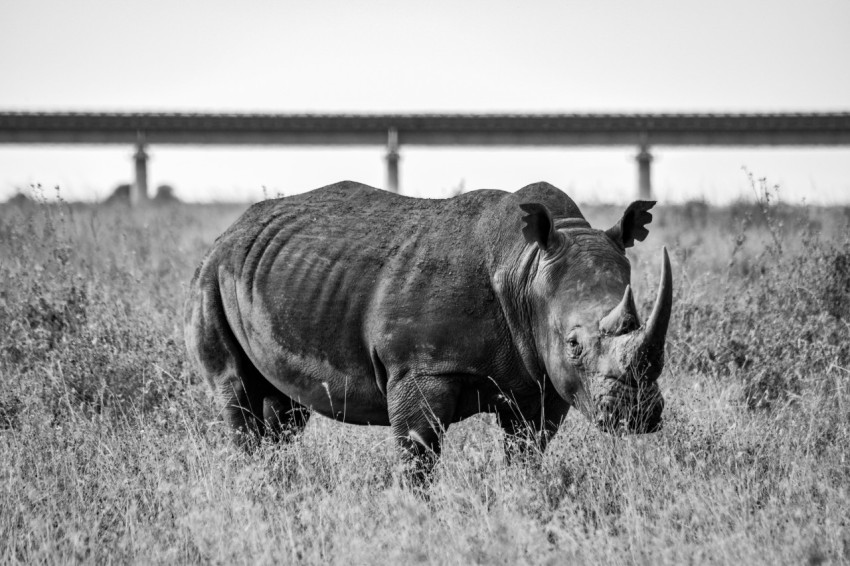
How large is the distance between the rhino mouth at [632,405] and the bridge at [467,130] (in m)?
14.8

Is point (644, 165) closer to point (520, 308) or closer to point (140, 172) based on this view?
point (140, 172)

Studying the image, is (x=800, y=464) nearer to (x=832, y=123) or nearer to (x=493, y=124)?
(x=493, y=124)

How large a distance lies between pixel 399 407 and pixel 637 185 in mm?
14301

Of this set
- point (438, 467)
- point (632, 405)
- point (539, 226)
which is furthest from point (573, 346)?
point (438, 467)

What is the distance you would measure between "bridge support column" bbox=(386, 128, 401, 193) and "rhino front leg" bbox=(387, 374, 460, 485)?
13568 millimetres

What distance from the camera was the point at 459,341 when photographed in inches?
200

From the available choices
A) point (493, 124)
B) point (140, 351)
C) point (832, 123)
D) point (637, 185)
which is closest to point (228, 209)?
point (493, 124)

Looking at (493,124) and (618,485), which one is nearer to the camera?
(618,485)

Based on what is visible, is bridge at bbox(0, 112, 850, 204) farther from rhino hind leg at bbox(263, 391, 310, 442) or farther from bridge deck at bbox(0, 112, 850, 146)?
rhino hind leg at bbox(263, 391, 310, 442)

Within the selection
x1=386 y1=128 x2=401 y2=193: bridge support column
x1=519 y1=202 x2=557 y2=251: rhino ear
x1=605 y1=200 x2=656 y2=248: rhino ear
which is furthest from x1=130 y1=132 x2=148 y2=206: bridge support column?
x1=519 y1=202 x2=557 y2=251: rhino ear

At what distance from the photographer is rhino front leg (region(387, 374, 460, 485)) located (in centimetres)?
507

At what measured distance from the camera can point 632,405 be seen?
4633 millimetres

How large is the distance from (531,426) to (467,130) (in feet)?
49.4

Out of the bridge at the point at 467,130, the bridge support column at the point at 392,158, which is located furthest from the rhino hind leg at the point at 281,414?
the bridge at the point at 467,130
